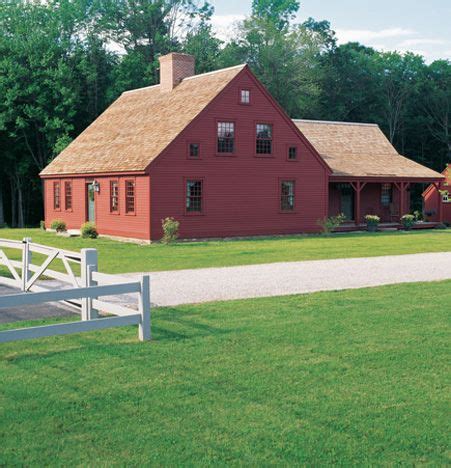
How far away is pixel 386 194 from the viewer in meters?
41.2

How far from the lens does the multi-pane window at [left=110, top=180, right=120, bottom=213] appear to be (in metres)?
31.3

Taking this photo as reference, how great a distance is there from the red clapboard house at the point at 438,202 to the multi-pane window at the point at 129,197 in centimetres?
2021

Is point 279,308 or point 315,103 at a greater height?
point 315,103

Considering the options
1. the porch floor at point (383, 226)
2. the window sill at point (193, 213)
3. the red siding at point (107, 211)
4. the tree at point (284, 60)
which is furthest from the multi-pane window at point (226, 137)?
the tree at point (284, 60)

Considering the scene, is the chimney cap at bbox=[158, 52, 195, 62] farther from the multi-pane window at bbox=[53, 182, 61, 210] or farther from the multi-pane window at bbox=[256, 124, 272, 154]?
the multi-pane window at bbox=[53, 182, 61, 210]

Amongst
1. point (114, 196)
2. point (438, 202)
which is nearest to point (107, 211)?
point (114, 196)

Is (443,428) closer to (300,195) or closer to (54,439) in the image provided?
(54,439)

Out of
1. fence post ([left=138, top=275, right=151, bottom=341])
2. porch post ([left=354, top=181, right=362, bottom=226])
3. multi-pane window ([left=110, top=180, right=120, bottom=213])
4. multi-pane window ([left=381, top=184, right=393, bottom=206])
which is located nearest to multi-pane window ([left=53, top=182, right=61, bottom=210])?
multi-pane window ([left=110, top=180, right=120, bottom=213])

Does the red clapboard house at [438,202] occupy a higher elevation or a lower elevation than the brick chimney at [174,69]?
lower

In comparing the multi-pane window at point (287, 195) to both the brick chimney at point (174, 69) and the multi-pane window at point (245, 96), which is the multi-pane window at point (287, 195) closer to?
the multi-pane window at point (245, 96)

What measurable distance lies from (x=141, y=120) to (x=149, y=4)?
90.7 feet

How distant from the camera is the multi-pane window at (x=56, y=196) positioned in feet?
121

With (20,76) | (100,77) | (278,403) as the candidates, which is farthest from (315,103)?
(278,403)

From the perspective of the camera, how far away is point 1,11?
5159 centimetres
